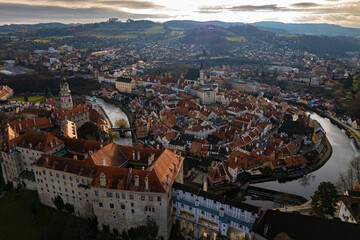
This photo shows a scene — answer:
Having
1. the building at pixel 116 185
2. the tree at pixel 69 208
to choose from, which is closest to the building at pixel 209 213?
the building at pixel 116 185

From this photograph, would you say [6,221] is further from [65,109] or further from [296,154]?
[296,154]

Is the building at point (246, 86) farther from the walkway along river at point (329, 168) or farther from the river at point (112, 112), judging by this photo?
the river at point (112, 112)

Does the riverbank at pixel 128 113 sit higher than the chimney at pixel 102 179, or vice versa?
the chimney at pixel 102 179

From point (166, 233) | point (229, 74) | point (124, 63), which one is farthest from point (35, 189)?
point (124, 63)

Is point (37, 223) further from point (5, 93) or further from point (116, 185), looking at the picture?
point (5, 93)

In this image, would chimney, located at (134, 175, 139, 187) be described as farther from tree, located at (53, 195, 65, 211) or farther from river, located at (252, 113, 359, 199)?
river, located at (252, 113, 359, 199)

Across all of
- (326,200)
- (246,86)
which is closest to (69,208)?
(326,200)

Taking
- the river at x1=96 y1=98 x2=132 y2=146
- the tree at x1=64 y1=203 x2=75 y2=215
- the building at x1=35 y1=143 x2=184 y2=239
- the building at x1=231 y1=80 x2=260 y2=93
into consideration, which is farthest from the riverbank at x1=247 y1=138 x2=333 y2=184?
the building at x1=231 y1=80 x2=260 y2=93
